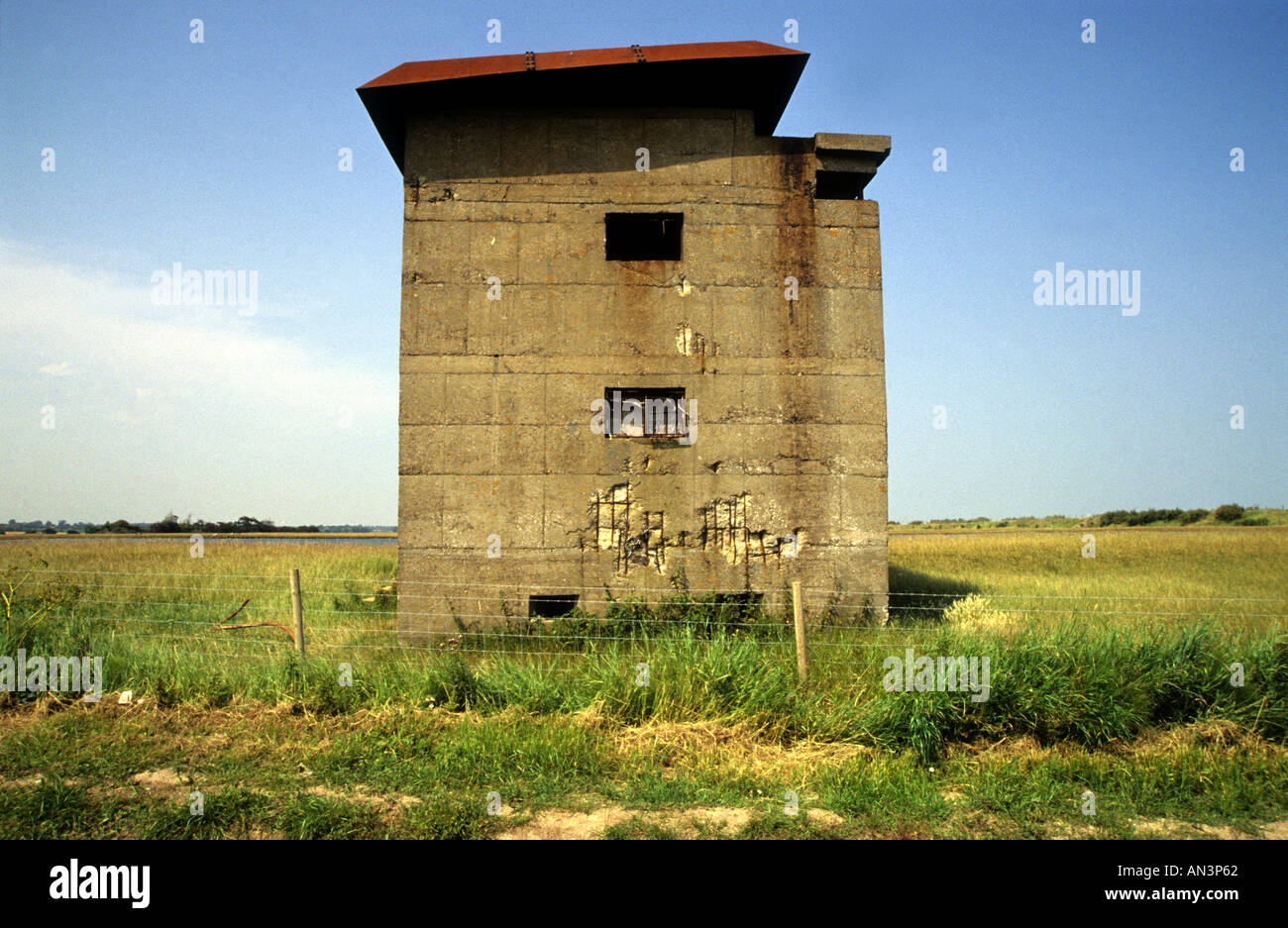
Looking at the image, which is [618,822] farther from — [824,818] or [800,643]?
[800,643]

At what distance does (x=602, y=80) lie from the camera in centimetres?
853

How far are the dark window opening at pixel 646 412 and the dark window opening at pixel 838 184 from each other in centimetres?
312

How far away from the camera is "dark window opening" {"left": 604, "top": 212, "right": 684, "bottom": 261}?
28.6 feet

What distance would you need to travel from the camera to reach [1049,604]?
9922mm

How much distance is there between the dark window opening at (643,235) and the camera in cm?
873

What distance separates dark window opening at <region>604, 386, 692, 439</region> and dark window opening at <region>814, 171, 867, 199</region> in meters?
3.12

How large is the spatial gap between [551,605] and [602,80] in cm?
642

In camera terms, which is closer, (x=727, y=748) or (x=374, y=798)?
(x=374, y=798)

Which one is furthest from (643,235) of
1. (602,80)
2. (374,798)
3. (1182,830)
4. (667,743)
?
(1182,830)

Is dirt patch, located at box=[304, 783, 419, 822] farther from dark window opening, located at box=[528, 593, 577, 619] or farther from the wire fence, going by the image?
dark window opening, located at box=[528, 593, 577, 619]

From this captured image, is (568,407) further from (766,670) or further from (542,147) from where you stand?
(766,670)

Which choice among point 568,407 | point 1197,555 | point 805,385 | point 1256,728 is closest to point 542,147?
point 568,407

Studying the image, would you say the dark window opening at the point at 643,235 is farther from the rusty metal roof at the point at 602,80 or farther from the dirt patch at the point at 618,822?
the dirt patch at the point at 618,822
